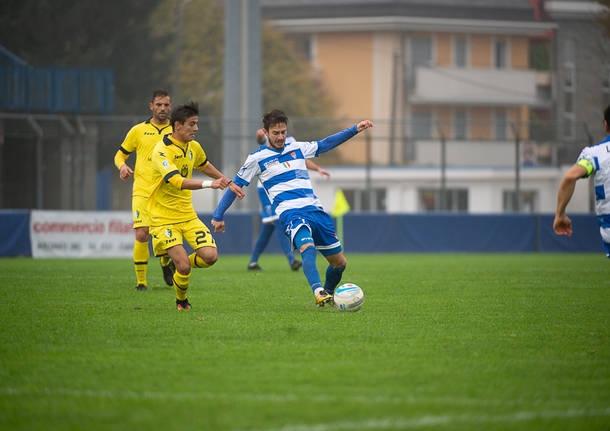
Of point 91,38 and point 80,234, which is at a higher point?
point 91,38

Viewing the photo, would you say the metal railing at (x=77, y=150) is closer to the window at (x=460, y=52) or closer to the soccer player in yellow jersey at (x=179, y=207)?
the soccer player in yellow jersey at (x=179, y=207)

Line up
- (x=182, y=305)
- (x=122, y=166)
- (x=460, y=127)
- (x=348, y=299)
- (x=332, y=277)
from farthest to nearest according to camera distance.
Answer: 1. (x=460, y=127)
2. (x=122, y=166)
3. (x=332, y=277)
4. (x=182, y=305)
5. (x=348, y=299)

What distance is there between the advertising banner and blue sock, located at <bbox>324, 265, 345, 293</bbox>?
41.4 feet

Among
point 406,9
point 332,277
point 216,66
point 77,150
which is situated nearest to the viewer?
point 332,277

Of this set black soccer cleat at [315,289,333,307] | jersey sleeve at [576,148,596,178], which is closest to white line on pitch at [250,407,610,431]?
jersey sleeve at [576,148,596,178]

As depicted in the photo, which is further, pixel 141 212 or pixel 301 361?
pixel 141 212

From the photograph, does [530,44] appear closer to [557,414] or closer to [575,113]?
[575,113]

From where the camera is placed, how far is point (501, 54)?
51.9 meters

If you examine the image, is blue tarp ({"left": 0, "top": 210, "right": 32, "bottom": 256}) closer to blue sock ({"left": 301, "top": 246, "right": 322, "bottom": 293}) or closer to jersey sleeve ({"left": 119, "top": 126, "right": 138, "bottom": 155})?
jersey sleeve ({"left": 119, "top": 126, "right": 138, "bottom": 155})

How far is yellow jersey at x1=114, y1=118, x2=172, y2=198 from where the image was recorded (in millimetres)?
11016

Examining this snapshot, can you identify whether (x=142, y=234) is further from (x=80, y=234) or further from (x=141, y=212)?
(x=80, y=234)

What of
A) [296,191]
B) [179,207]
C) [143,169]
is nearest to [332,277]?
[296,191]

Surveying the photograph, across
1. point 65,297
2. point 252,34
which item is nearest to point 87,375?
point 65,297

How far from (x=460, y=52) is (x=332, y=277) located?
44.2 meters
